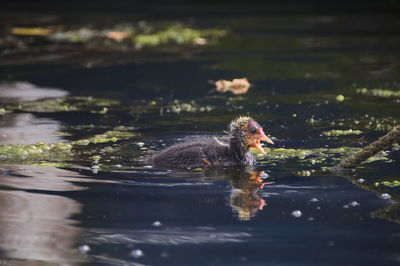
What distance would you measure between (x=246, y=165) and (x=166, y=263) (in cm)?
279

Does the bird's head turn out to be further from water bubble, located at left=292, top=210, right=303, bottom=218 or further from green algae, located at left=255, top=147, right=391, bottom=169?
water bubble, located at left=292, top=210, right=303, bottom=218

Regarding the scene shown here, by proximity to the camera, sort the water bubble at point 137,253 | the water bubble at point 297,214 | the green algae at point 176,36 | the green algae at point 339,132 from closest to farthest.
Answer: the water bubble at point 137,253, the water bubble at point 297,214, the green algae at point 339,132, the green algae at point 176,36

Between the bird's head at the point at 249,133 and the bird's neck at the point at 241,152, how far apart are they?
0.09ft

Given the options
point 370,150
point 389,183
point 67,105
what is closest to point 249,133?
point 370,150

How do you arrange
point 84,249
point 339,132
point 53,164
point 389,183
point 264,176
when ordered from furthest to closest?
1. point 339,132
2. point 53,164
3. point 264,176
4. point 389,183
5. point 84,249

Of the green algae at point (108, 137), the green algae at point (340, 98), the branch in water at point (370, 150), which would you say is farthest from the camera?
the green algae at point (340, 98)

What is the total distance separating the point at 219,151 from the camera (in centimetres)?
812

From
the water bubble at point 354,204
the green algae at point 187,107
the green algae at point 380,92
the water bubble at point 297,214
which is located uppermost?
the green algae at point 380,92

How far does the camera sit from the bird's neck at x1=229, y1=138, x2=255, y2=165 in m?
8.11

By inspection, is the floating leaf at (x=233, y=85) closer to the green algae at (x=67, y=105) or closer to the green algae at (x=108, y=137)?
the green algae at (x=67, y=105)

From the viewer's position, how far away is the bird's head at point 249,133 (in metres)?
8.05

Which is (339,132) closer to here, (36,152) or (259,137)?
(259,137)

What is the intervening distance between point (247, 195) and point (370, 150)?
45.6 inches

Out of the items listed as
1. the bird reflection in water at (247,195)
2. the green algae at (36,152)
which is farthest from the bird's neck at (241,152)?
the green algae at (36,152)
